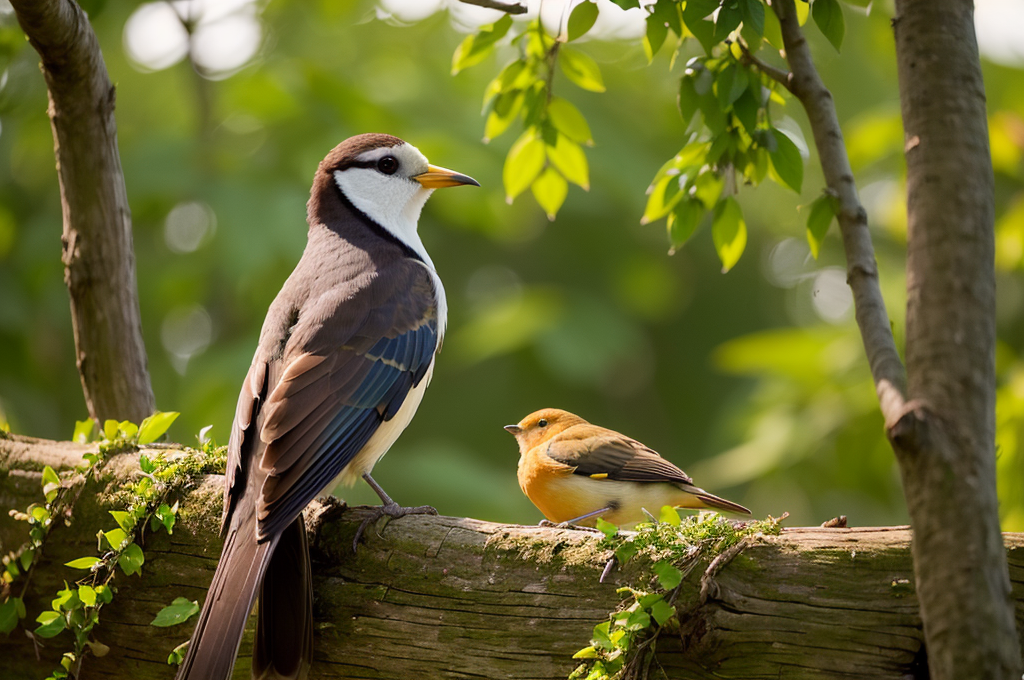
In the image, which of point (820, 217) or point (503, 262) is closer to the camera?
point (820, 217)

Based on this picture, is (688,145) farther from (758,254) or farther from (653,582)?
(758,254)

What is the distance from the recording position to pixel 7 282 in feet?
34.3

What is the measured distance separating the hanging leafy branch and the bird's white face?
1.05 m

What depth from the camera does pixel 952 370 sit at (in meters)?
2.09

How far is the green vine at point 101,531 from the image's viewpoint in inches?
134

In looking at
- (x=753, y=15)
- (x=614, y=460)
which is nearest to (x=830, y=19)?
(x=753, y=15)

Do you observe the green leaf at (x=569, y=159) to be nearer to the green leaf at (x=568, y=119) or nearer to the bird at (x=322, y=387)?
the green leaf at (x=568, y=119)

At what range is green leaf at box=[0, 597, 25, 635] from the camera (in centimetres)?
355

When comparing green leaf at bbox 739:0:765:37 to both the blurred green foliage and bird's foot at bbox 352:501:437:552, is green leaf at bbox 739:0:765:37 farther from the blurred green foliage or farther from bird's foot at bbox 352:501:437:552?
bird's foot at bbox 352:501:437:552

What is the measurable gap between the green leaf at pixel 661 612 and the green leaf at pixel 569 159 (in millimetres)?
1931

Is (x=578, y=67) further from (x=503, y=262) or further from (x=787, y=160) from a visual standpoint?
(x=503, y=262)

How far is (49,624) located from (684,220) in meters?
2.89

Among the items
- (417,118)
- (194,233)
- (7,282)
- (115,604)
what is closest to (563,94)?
(417,118)

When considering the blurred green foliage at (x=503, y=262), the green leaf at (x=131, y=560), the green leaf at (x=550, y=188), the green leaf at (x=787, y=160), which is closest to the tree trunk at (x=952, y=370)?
the green leaf at (x=787, y=160)
